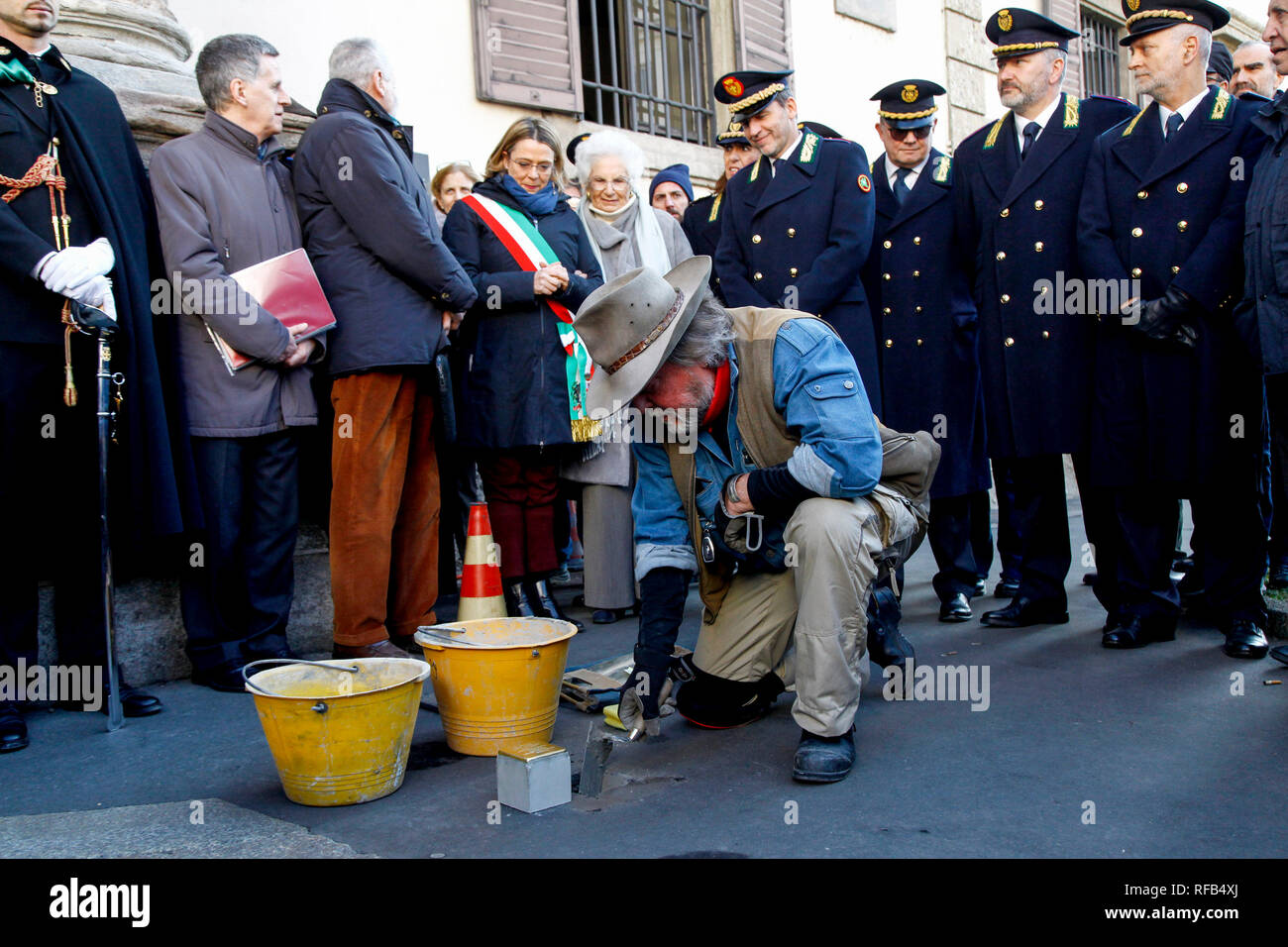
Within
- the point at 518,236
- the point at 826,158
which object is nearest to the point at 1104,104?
the point at 826,158

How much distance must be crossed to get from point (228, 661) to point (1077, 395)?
3176 millimetres

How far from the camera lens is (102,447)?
136 inches

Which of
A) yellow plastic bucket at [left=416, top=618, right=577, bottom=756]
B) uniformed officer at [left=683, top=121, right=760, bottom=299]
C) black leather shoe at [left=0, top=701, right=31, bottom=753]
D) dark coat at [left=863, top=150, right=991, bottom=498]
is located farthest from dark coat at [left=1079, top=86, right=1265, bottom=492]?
black leather shoe at [left=0, top=701, right=31, bottom=753]

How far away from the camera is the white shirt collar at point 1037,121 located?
4.49m

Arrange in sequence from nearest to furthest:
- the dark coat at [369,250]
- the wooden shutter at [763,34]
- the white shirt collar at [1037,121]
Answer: the dark coat at [369,250], the white shirt collar at [1037,121], the wooden shutter at [763,34]

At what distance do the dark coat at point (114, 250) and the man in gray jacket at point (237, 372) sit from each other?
104 mm

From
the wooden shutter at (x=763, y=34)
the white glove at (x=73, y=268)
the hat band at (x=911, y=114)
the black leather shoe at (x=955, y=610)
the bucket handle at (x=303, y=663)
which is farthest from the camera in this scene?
the wooden shutter at (x=763, y=34)

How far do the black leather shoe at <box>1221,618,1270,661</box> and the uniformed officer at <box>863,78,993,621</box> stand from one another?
106 cm

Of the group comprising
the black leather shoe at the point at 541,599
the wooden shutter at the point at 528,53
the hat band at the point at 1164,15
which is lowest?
the black leather shoe at the point at 541,599

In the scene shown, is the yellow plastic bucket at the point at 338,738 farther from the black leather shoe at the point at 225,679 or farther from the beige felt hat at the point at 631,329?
the black leather shoe at the point at 225,679

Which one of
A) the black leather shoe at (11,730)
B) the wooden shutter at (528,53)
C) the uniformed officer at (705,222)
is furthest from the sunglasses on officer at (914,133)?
the black leather shoe at (11,730)

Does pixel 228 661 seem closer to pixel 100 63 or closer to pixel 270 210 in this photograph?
pixel 270 210

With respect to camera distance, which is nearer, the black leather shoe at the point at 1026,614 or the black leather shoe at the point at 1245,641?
the black leather shoe at the point at 1245,641

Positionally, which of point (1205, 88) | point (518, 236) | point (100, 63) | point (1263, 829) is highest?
point (100, 63)
